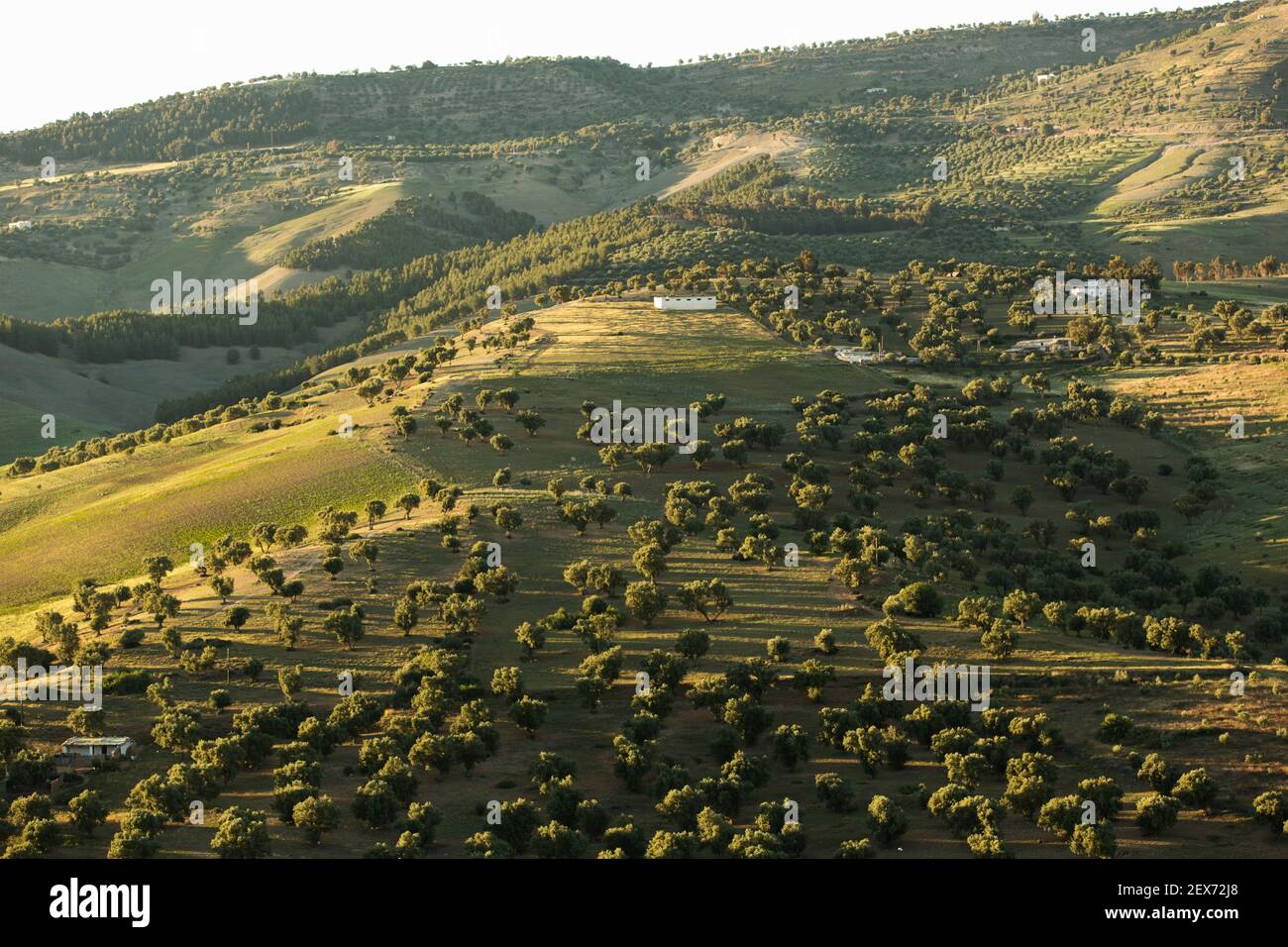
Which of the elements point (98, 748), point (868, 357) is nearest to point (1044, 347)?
point (868, 357)

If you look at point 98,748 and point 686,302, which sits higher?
point 686,302

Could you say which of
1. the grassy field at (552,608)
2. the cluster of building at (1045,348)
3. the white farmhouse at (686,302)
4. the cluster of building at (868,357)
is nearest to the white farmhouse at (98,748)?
the grassy field at (552,608)

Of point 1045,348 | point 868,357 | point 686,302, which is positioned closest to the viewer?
point 868,357

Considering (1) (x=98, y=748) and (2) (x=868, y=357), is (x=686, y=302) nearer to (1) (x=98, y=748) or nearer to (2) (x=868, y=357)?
(2) (x=868, y=357)

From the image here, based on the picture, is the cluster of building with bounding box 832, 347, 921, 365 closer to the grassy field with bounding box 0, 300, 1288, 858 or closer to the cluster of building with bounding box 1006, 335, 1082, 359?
the grassy field with bounding box 0, 300, 1288, 858

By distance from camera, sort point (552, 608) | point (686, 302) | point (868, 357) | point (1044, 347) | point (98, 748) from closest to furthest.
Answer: point (98, 748), point (552, 608), point (868, 357), point (1044, 347), point (686, 302)

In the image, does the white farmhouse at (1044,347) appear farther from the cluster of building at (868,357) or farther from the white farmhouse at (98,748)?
the white farmhouse at (98,748)
